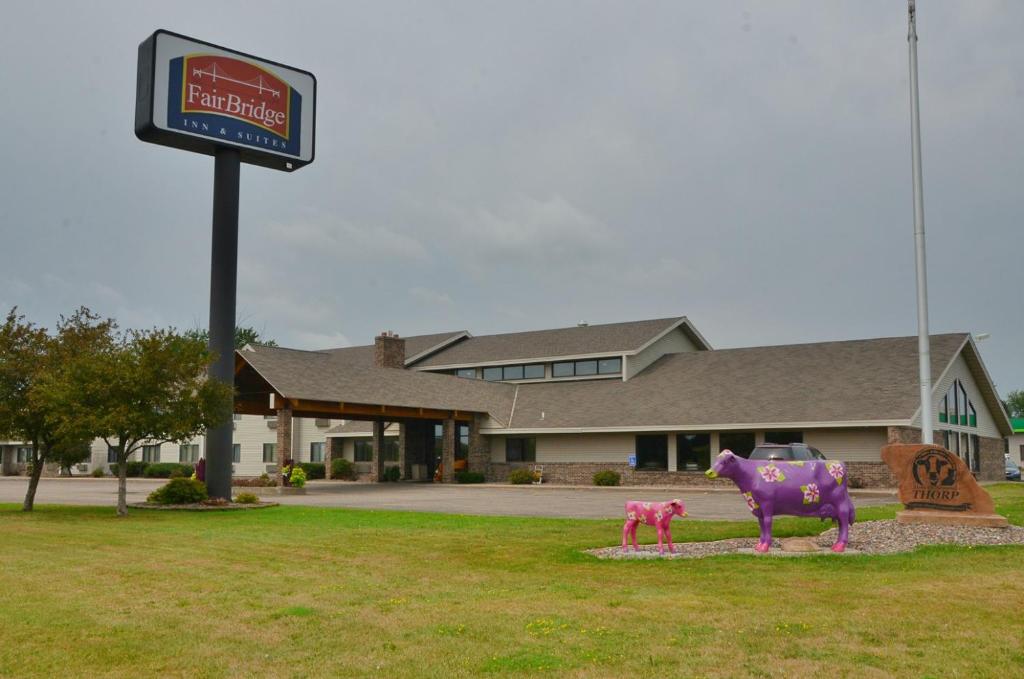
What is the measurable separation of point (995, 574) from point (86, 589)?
1085cm

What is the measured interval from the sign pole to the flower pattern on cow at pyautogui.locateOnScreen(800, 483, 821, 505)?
1829cm

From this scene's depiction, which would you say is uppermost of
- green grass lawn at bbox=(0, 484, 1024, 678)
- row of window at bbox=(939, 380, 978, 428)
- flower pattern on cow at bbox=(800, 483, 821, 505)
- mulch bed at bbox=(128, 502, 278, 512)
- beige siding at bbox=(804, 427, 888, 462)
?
row of window at bbox=(939, 380, 978, 428)

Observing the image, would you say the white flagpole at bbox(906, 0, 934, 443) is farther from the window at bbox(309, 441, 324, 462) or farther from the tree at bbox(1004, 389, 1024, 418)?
the tree at bbox(1004, 389, 1024, 418)

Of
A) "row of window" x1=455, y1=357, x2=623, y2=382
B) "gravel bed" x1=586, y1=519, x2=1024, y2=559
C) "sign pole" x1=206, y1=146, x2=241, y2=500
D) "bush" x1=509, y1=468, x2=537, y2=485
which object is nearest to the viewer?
"gravel bed" x1=586, y1=519, x2=1024, y2=559

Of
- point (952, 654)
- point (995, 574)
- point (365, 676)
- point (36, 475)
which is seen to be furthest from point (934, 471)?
point (36, 475)

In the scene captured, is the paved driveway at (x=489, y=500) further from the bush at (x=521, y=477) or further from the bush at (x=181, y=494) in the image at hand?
the bush at (x=521, y=477)

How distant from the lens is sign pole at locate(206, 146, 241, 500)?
2792 cm

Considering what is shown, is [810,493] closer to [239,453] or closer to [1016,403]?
[239,453]

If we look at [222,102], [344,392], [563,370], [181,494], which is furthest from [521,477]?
[222,102]

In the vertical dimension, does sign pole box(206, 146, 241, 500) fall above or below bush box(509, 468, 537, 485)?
above

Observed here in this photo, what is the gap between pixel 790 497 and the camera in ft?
45.6

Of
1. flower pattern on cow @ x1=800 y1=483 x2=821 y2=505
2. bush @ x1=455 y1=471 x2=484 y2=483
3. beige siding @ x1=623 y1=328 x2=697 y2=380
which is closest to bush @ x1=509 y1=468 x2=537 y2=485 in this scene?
bush @ x1=455 y1=471 x2=484 y2=483

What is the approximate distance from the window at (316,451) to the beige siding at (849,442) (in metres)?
28.6

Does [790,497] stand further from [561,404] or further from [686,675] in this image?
[561,404]
